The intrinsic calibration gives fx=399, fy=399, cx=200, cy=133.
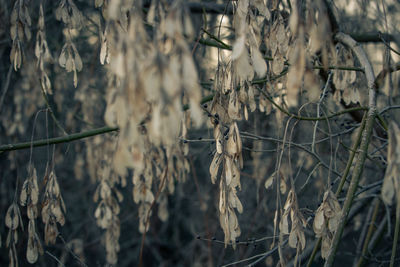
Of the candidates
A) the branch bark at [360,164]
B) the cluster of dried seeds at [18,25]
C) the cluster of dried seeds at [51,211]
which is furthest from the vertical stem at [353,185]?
the cluster of dried seeds at [18,25]

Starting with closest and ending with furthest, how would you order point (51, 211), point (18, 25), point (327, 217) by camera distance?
point (327, 217) < point (18, 25) < point (51, 211)

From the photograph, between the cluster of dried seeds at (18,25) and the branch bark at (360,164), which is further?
the cluster of dried seeds at (18,25)

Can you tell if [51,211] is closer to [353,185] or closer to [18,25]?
[18,25]

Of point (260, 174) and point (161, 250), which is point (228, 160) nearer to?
point (260, 174)

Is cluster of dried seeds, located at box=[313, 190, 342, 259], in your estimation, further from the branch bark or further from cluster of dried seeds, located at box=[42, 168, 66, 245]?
cluster of dried seeds, located at box=[42, 168, 66, 245]

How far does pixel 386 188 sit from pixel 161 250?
132 inches

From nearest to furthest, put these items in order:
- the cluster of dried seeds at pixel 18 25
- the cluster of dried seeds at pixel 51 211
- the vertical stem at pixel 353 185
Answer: the vertical stem at pixel 353 185
the cluster of dried seeds at pixel 18 25
the cluster of dried seeds at pixel 51 211

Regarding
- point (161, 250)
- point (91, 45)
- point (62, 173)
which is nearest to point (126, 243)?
point (161, 250)

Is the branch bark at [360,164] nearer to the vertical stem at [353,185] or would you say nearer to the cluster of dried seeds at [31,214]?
the vertical stem at [353,185]

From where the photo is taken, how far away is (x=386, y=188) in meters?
0.91

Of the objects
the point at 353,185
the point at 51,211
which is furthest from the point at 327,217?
the point at 51,211

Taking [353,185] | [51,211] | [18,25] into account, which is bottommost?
[51,211]

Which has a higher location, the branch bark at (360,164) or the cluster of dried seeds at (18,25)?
the cluster of dried seeds at (18,25)

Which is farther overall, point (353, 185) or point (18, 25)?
point (18, 25)
